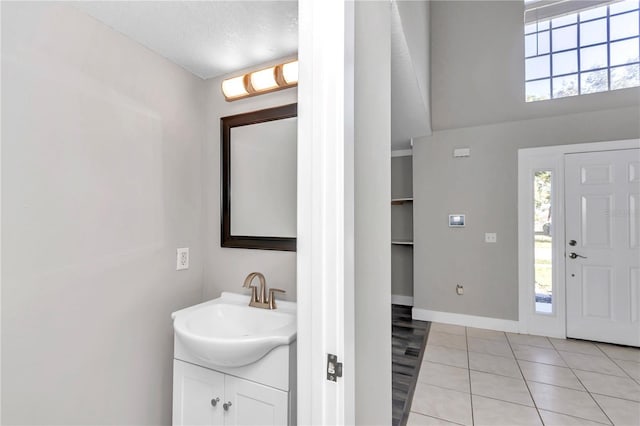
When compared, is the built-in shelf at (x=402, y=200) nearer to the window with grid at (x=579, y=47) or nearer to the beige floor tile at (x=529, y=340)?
the window with grid at (x=579, y=47)

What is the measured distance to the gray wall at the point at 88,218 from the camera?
1100 mm

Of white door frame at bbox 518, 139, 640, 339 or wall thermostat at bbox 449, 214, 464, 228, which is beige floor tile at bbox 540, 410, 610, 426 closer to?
white door frame at bbox 518, 139, 640, 339

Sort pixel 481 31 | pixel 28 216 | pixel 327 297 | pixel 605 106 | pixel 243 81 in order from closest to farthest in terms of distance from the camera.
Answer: pixel 327 297, pixel 28 216, pixel 243 81, pixel 605 106, pixel 481 31

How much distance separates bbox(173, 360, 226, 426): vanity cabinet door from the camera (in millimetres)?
1236

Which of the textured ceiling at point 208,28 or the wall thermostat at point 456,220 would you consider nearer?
the textured ceiling at point 208,28

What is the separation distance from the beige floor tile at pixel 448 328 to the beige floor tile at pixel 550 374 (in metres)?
0.75

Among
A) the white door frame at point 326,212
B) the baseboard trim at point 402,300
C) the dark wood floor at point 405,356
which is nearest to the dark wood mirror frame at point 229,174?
the white door frame at point 326,212

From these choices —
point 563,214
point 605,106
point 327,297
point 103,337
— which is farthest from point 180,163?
point 605,106

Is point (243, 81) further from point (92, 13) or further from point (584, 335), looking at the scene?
point (584, 335)

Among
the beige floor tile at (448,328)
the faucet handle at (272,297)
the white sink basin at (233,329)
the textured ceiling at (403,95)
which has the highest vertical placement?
the textured ceiling at (403,95)

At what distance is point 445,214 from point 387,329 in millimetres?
2834

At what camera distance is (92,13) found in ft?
4.20

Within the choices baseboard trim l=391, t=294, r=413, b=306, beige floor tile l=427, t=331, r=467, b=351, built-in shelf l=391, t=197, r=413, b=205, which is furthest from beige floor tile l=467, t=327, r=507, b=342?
built-in shelf l=391, t=197, r=413, b=205

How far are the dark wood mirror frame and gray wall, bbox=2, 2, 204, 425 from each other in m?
0.19
